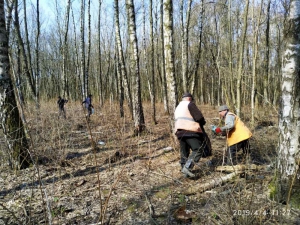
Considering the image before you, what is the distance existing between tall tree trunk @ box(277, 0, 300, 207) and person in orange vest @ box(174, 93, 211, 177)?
150 centimetres

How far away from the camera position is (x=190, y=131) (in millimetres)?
4305

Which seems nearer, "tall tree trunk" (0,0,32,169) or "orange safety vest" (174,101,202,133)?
"orange safety vest" (174,101,202,133)

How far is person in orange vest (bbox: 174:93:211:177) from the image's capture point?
4254 millimetres

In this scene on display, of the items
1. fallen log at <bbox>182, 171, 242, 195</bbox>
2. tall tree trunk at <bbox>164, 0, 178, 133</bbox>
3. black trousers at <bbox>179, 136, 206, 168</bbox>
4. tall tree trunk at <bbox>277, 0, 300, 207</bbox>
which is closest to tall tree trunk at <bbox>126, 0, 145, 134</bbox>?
tall tree trunk at <bbox>164, 0, 178, 133</bbox>

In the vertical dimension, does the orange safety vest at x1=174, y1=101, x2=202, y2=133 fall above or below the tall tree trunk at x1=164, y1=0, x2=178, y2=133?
below

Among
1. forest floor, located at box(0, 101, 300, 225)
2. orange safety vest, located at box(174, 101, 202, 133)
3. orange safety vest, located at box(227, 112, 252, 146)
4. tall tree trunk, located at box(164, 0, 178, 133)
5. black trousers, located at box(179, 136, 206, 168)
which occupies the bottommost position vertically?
forest floor, located at box(0, 101, 300, 225)

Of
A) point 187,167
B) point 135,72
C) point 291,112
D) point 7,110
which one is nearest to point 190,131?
Result: point 187,167

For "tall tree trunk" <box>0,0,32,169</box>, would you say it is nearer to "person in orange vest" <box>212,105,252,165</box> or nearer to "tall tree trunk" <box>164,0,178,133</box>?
"tall tree trunk" <box>164,0,178,133</box>

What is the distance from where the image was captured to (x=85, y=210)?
341 centimetres

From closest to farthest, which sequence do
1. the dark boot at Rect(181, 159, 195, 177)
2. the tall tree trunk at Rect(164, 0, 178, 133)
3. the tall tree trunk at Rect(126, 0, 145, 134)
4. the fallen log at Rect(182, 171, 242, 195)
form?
the fallen log at Rect(182, 171, 242, 195)
the dark boot at Rect(181, 159, 195, 177)
the tall tree trunk at Rect(164, 0, 178, 133)
the tall tree trunk at Rect(126, 0, 145, 134)

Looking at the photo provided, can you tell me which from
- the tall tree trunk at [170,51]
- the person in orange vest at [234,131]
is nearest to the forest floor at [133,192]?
the person in orange vest at [234,131]

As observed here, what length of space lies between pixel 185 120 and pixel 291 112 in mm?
1849

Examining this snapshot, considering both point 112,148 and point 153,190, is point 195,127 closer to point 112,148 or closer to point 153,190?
point 153,190

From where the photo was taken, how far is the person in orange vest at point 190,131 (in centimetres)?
425
